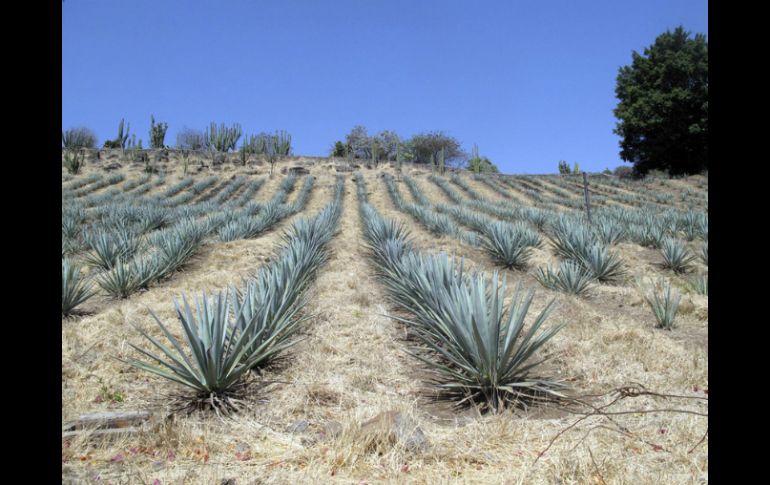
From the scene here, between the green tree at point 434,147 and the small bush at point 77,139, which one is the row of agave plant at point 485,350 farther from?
the green tree at point 434,147

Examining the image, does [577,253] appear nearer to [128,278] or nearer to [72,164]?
[128,278]

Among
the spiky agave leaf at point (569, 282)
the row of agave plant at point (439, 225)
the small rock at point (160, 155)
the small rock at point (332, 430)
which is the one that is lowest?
the small rock at point (332, 430)

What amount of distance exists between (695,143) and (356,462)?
3847 centimetres

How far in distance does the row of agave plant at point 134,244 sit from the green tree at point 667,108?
29405 mm

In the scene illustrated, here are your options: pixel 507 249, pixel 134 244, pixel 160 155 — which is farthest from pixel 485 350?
pixel 160 155

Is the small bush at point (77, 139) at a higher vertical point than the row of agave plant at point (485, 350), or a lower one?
higher

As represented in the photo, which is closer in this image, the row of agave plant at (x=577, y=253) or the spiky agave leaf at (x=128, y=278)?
the spiky agave leaf at (x=128, y=278)

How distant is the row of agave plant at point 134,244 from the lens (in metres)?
6.07

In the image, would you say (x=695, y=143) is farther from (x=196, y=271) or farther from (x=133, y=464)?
(x=133, y=464)

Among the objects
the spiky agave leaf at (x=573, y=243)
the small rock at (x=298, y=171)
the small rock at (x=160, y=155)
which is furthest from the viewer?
the small rock at (x=160, y=155)

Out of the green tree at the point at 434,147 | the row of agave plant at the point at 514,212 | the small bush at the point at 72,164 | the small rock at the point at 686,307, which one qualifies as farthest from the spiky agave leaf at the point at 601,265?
the green tree at the point at 434,147

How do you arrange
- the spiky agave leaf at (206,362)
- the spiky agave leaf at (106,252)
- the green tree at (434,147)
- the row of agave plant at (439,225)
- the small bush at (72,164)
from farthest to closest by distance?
the green tree at (434,147)
the small bush at (72,164)
the row of agave plant at (439,225)
the spiky agave leaf at (106,252)
the spiky agave leaf at (206,362)

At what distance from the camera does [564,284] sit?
6.55 m

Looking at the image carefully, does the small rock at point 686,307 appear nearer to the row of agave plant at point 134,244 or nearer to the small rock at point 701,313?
the small rock at point 701,313
